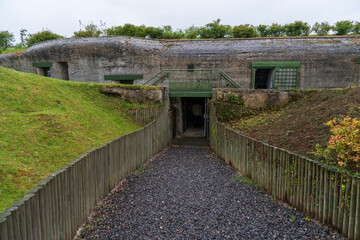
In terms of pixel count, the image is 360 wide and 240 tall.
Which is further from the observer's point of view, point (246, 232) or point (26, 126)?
point (26, 126)

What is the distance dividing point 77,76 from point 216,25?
15934 mm

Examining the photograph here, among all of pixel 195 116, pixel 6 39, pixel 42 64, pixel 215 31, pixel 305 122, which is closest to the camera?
pixel 305 122

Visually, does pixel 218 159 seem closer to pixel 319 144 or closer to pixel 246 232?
pixel 319 144

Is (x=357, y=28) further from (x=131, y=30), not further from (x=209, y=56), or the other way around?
(x=131, y=30)

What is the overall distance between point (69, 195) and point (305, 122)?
7.59 meters

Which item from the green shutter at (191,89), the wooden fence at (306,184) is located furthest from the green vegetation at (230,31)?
the wooden fence at (306,184)

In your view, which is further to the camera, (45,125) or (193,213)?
(45,125)

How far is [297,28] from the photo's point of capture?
2717cm

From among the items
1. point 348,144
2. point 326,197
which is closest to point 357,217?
point 326,197

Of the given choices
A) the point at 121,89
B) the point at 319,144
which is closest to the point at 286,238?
the point at 319,144

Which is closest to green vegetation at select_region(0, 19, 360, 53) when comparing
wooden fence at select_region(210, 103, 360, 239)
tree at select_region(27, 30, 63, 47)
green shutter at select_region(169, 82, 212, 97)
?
tree at select_region(27, 30, 63, 47)

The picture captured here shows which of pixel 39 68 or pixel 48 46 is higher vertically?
pixel 48 46

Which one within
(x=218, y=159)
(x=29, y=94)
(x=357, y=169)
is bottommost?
(x=218, y=159)

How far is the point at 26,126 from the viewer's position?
6.88m
